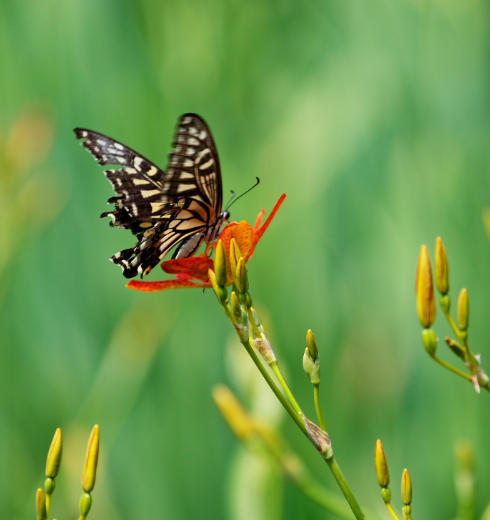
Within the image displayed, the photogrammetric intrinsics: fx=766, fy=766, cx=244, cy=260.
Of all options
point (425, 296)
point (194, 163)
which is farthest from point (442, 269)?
point (194, 163)

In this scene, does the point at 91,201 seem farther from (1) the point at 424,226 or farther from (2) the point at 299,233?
(1) the point at 424,226

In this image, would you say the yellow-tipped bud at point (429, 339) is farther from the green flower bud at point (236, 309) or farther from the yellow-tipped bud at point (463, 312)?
the green flower bud at point (236, 309)

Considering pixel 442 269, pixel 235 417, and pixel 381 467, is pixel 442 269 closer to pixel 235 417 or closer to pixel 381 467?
pixel 381 467

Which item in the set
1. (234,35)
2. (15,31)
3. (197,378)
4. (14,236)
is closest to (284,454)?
(197,378)

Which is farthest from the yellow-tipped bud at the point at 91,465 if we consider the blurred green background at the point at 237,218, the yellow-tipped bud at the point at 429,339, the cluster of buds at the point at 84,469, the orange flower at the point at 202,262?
the blurred green background at the point at 237,218

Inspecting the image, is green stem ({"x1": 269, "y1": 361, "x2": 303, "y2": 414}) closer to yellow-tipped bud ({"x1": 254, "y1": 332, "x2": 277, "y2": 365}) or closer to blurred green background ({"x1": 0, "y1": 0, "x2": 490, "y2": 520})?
yellow-tipped bud ({"x1": 254, "y1": 332, "x2": 277, "y2": 365})

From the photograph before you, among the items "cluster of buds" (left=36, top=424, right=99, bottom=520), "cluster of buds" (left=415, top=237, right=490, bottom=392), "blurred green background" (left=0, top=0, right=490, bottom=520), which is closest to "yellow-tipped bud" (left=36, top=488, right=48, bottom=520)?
"cluster of buds" (left=36, top=424, right=99, bottom=520)

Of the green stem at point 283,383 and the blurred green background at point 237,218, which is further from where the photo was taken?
the blurred green background at point 237,218
